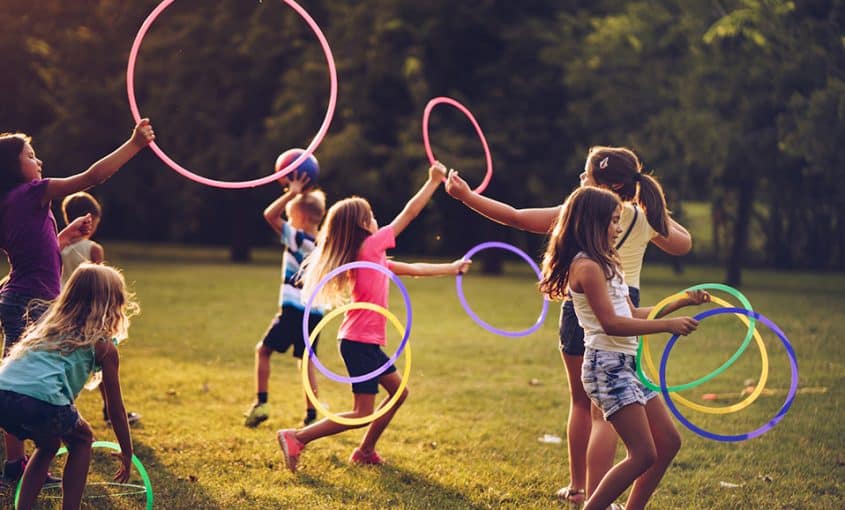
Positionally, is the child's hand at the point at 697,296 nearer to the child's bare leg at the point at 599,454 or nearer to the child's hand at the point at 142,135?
the child's bare leg at the point at 599,454

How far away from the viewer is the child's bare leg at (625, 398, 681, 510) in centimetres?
506

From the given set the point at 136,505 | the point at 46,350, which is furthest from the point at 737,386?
the point at 46,350

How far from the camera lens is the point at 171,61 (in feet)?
106

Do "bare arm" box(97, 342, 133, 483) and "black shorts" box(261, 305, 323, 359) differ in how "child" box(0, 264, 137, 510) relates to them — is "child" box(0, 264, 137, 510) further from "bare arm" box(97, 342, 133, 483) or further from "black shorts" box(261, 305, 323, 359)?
"black shorts" box(261, 305, 323, 359)

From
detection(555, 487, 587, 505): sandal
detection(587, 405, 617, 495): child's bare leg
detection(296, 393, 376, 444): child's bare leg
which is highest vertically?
detection(587, 405, 617, 495): child's bare leg

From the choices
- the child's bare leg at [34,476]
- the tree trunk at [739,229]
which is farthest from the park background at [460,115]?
the child's bare leg at [34,476]

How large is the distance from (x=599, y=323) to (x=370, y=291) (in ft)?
6.74

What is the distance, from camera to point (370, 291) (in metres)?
6.53

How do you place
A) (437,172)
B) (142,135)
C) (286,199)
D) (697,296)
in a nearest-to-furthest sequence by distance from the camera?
(697,296) < (142,135) < (437,172) < (286,199)

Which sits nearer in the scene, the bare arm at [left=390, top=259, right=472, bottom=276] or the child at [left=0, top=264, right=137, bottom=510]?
the child at [left=0, top=264, right=137, bottom=510]

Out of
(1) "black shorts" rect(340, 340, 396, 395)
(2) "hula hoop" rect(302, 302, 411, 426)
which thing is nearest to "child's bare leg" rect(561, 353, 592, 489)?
(2) "hula hoop" rect(302, 302, 411, 426)

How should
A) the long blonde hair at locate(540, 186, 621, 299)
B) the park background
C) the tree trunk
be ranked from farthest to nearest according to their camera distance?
the tree trunk, the park background, the long blonde hair at locate(540, 186, 621, 299)

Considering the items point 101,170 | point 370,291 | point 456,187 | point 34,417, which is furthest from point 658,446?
point 101,170

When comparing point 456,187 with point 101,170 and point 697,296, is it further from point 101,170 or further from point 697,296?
Result: point 101,170
